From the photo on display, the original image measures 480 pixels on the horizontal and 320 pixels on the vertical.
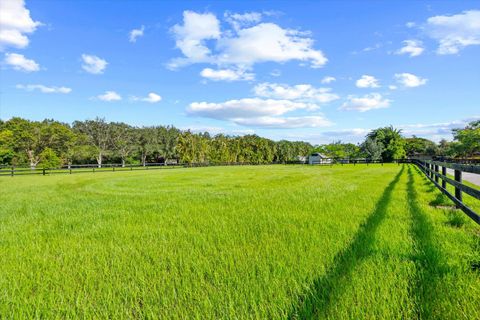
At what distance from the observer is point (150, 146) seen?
85.8 metres

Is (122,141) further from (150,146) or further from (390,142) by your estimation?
(390,142)

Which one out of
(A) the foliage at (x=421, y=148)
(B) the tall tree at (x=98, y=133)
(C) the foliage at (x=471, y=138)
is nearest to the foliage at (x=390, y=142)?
(C) the foliage at (x=471, y=138)

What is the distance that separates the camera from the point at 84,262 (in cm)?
384

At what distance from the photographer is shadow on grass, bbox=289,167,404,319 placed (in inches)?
98.3

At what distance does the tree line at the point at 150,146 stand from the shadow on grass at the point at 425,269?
205 ft

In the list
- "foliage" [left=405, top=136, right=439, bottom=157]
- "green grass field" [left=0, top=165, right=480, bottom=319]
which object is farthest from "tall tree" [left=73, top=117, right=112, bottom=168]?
"foliage" [left=405, top=136, right=439, bottom=157]

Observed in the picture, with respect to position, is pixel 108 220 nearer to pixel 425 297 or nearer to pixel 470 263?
pixel 425 297

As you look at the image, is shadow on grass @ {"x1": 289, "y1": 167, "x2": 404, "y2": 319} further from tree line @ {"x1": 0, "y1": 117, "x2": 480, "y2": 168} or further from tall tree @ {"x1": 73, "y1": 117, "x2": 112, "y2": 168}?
tall tree @ {"x1": 73, "y1": 117, "x2": 112, "y2": 168}

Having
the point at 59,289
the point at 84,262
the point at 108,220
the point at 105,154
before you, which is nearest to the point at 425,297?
the point at 59,289

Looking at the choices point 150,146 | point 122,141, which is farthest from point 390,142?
point 122,141

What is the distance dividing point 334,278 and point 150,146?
88.6 m

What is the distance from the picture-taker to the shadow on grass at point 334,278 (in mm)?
2496

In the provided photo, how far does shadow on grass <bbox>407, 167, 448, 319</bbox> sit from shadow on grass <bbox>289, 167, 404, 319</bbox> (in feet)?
2.13

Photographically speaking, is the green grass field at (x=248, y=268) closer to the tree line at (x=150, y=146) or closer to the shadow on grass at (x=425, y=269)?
the shadow on grass at (x=425, y=269)
